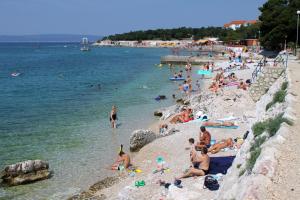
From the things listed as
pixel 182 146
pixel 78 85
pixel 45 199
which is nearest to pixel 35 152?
A: pixel 45 199

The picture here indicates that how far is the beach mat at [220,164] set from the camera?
11.6m

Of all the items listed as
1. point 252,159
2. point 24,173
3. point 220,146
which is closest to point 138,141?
point 220,146

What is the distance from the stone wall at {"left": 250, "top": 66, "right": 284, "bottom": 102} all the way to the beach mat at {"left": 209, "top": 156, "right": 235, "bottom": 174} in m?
9.65

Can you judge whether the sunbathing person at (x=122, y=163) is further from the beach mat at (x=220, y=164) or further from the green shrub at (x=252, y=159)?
the green shrub at (x=252, y=159)

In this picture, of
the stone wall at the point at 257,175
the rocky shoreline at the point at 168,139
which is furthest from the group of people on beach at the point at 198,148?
the stone wall at the point at 257,175

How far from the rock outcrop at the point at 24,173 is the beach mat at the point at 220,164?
21.2 ft

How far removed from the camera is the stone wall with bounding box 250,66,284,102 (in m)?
20.8

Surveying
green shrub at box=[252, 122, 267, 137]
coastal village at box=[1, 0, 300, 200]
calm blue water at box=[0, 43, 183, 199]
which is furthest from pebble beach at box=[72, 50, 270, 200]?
green shrub at box=[252, 122, 267, 137]

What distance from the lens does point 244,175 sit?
8047mm

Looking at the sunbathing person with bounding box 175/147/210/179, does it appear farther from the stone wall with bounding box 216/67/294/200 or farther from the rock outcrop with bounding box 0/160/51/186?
the rock outcrop with bounding box 0/160/51/186

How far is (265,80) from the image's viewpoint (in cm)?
2142

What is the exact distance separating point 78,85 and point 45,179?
30.5m

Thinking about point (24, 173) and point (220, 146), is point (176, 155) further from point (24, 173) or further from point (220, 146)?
point (24, 173)

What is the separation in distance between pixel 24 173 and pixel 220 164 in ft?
24.0
